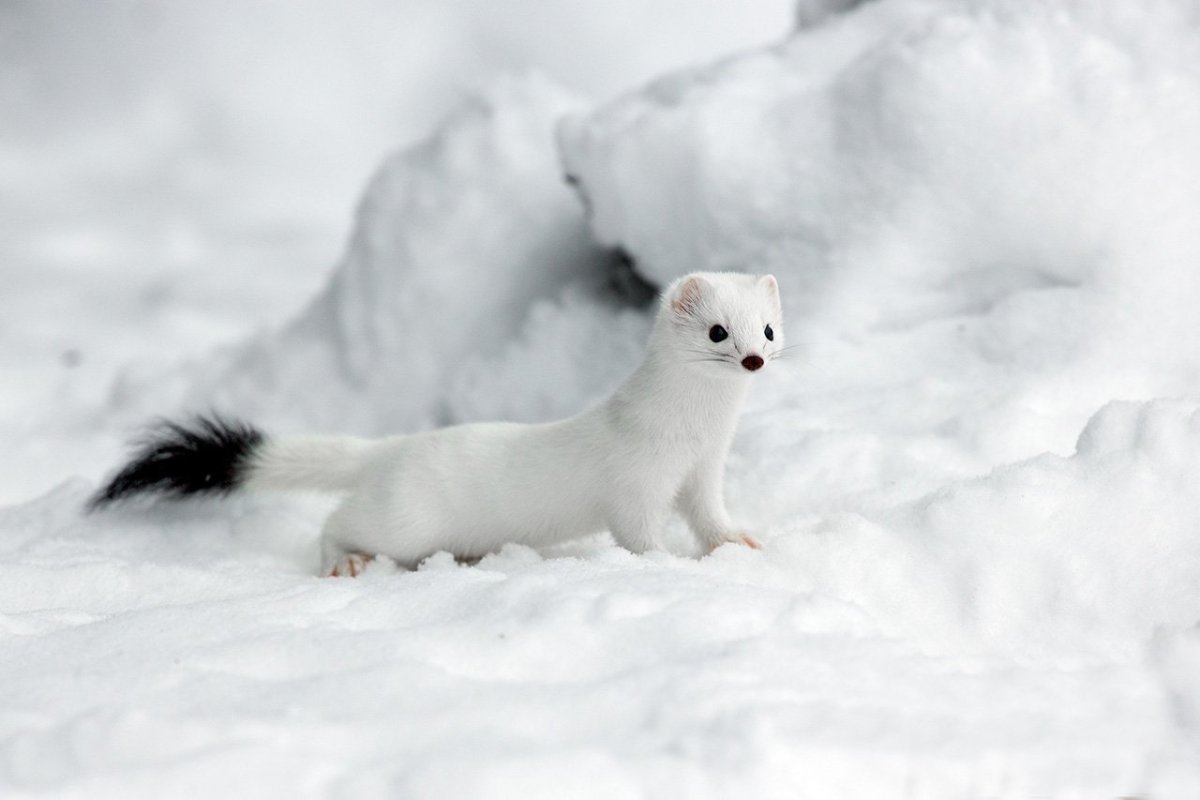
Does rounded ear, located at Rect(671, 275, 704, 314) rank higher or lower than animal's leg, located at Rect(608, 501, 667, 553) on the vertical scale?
higher

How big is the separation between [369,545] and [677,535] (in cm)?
51

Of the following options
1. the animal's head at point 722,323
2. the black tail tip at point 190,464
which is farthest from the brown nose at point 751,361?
the black tail tip at point 190,464

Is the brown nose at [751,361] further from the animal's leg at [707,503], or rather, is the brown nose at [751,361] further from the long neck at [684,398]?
the animal's leg at [707,503]

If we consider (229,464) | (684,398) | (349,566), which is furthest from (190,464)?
(684,398)

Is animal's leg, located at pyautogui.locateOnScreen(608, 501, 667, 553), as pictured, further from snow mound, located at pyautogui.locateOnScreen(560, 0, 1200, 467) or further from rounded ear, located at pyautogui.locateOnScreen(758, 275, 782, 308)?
snow mound, located at pyautogui.locateOnScreen(560, 0, 1200, 467)

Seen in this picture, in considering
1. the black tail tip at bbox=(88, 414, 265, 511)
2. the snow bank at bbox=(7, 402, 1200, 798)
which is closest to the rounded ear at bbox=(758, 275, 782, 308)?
the snow bank at bbox=(7, 402, 1200, 798)

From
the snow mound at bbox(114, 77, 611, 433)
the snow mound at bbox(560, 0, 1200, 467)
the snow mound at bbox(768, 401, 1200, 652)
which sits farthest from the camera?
the snow mound at bbox(114, 77, 611, 433)

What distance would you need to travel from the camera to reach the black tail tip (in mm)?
1813

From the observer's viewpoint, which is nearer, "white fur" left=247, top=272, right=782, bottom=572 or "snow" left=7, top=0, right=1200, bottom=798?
"snow" left=7, top=0, right=1200, bottom=798

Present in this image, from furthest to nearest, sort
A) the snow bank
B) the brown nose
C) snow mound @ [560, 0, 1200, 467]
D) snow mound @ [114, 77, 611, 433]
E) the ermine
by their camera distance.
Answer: snow mound @ [114, 77, 611, 433]
snow mound @ [560, 0, 1200, 467]
the ermine
the brown nose
the snow bank

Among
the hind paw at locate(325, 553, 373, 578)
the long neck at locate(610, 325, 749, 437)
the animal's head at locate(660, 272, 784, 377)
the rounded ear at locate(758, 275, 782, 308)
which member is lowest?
the hind paw at locate(325, 553, 373, 578)

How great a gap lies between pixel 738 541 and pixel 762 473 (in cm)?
25

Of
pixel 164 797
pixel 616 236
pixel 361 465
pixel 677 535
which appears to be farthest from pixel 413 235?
pixel 164 797

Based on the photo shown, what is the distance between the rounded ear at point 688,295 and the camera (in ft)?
4.98
